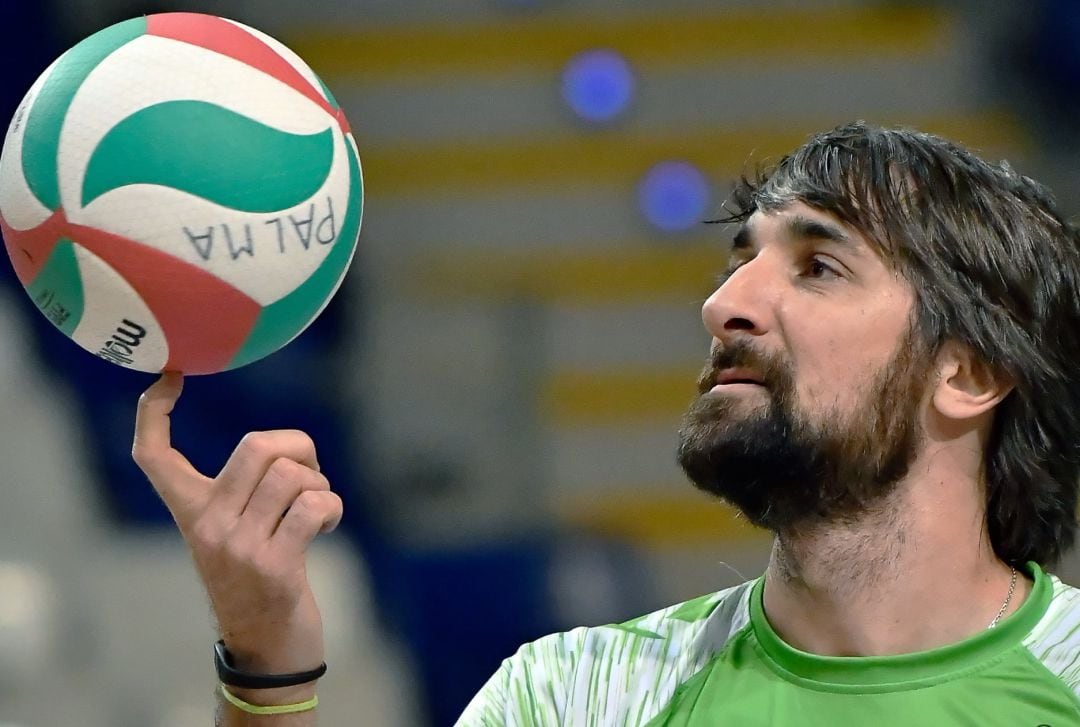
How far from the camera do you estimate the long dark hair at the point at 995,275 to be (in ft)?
6.64

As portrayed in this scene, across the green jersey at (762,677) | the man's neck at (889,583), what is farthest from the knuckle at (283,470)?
the man's neck at (889,583)

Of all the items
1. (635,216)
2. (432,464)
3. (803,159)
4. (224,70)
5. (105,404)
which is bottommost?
(432,464)

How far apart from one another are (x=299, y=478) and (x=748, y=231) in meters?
0.87

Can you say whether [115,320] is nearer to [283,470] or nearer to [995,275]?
[283,470]

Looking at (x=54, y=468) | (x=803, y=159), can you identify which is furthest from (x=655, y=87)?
(x=54, y=468)

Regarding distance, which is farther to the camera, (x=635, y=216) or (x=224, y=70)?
(x=635, y=216)

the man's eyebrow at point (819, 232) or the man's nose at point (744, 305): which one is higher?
the man's eyebrow at point (819, 232)

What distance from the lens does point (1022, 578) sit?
2047 millimetres

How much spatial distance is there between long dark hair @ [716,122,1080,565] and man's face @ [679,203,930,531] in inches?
2.6

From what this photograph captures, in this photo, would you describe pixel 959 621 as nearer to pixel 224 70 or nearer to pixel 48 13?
pixel 224 70

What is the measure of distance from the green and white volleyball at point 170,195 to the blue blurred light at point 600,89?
2.21m

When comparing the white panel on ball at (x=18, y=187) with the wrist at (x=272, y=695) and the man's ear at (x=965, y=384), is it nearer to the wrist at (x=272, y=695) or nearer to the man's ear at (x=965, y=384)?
the wrist at (x=272, y=695)

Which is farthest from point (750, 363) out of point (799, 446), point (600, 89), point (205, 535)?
point (600, 89)

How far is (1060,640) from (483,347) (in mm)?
2107
